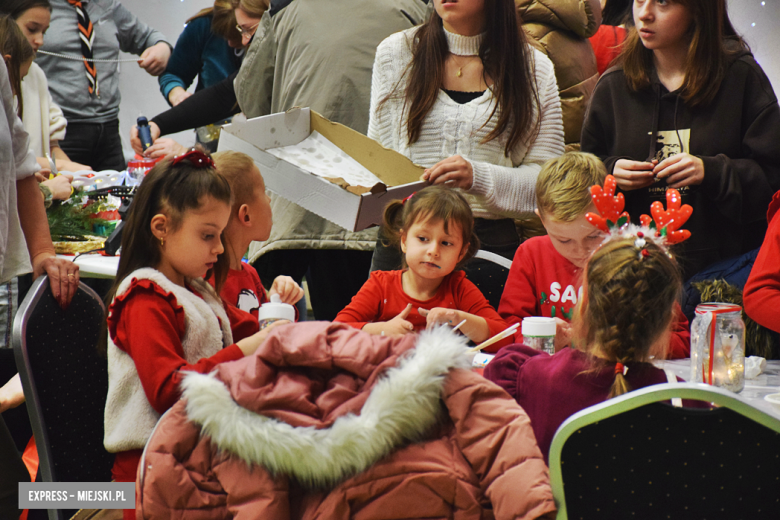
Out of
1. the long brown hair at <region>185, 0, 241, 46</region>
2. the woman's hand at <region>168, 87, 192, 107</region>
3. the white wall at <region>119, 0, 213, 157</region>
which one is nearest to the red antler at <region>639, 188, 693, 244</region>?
the long brown hair at <region>185, 0, 241, 46</region>

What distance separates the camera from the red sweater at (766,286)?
5.88 ft

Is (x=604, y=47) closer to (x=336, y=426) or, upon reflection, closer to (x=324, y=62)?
(x=324, y=62)

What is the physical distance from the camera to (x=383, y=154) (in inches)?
87.5

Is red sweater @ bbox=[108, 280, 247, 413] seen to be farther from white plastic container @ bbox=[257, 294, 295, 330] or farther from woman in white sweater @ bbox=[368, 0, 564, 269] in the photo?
woman in white sweater @ bbox=[368, 0, 564, 269]

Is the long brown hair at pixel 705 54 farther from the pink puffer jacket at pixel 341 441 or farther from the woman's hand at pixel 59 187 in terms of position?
the woman's hand at pixel 59 187

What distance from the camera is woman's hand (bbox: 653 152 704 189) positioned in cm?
200

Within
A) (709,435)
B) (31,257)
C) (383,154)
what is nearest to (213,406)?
(709,435)

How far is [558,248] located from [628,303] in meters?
0.78

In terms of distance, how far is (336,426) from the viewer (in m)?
1.04

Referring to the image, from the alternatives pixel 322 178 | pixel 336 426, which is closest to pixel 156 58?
pixel 322 178

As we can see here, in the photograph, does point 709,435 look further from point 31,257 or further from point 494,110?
point 31,257

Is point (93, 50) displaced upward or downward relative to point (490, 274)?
upward

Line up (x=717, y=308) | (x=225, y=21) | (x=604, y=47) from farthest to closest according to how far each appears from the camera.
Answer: (x=225, y=21) < (x=604, y=47) < (x=717, y=308)

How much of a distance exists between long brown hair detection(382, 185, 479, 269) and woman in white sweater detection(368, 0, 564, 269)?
170 millimetres
